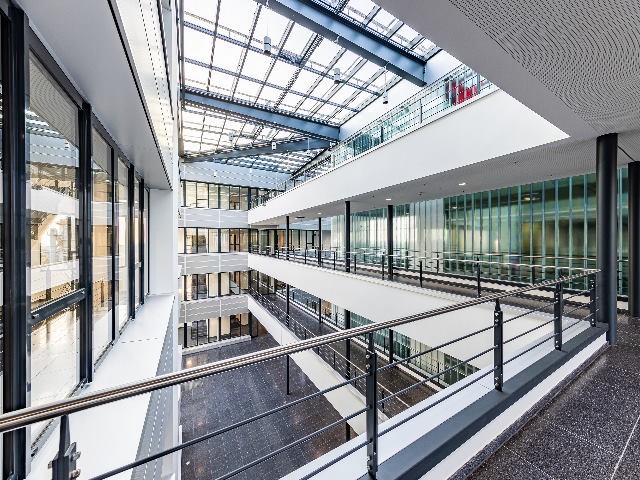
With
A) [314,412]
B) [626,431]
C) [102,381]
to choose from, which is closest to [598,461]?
[626,431]

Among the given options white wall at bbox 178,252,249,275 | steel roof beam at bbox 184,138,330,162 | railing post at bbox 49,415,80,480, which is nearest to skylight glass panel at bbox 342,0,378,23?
steel roof beam at bbox 184,138,330,162

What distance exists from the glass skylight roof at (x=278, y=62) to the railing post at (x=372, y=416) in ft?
27.4

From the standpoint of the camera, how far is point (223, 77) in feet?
33.7

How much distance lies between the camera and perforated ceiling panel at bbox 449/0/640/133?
179 centimetres

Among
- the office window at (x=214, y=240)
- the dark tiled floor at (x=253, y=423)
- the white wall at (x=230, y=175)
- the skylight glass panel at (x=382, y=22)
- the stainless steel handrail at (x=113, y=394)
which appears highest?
the skylight glass panel at (x=382, y=22)

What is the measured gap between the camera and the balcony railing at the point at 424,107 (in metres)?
5.25

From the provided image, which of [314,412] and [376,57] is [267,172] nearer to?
[376,57]

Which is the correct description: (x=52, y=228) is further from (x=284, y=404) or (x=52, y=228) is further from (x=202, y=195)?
(x=202, y=195)

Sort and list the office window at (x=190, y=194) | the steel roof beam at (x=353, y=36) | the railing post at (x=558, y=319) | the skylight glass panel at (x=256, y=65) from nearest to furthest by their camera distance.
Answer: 1. the railing post at (x=558, y=319)
2. the steel roof beam at (x=353, y=36)
3. the skylight glass panel at (x=256, y=65)
4. the office window at (x=190, y=194)

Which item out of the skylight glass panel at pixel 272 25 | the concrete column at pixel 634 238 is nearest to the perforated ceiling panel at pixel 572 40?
the concrete column at pixel 634 238

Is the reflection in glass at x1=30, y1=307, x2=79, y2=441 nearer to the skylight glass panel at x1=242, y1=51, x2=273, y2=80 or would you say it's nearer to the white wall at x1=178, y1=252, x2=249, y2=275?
the skylight glass panel at x1=242, y1=51, x2=273, y2=80

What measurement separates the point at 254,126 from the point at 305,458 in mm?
13097

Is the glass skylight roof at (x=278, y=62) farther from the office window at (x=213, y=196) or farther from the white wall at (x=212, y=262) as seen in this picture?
the white wall at (x=212, y=262)

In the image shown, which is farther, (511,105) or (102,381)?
(511,105)
